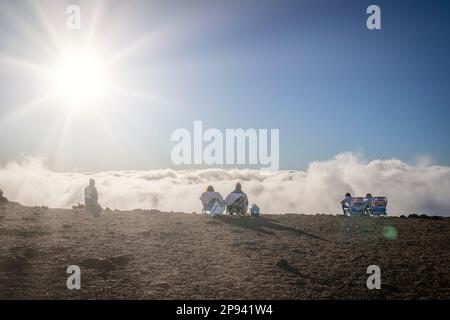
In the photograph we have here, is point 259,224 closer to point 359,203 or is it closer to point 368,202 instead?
point 359,203

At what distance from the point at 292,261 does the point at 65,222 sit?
11329mm

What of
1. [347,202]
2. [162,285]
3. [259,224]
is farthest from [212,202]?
[162,285]

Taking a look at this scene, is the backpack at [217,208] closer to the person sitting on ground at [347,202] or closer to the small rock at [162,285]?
the person sitting on ground at [347,202]

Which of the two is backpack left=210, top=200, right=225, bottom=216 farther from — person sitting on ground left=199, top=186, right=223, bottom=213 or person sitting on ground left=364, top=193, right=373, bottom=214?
person sitting on ground left=364, top=193, right=373, bottom=214

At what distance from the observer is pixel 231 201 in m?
25.7

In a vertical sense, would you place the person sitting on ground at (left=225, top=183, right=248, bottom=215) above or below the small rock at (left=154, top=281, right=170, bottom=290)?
above

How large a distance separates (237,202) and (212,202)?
1.56 metres

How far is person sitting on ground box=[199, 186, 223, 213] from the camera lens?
26.1 m

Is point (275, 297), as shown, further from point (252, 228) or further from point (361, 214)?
point (361, 214)

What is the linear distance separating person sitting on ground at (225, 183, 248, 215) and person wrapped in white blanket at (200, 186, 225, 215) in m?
0.44

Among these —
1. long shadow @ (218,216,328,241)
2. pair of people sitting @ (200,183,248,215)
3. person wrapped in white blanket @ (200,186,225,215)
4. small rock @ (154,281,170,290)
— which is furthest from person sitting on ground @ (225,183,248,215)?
small rock @ (154,281,170,290)

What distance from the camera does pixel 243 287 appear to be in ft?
41.7
